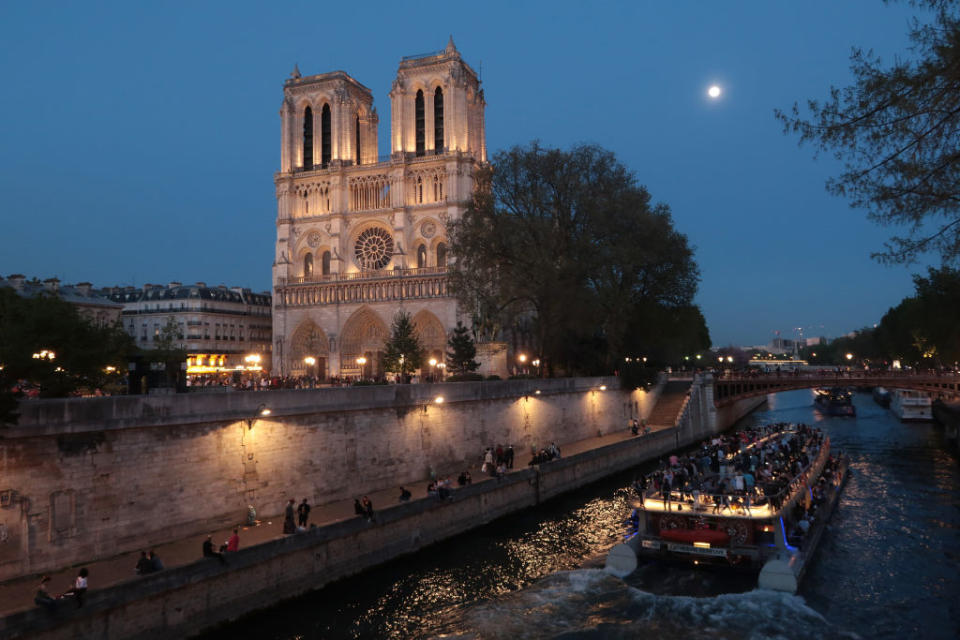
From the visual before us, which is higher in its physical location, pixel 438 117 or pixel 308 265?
pixel 438 117

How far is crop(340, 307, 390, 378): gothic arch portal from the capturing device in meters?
64.7

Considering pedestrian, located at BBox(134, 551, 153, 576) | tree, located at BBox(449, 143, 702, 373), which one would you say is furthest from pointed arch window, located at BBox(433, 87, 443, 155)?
pedestrian, located at BBox(134, 551, 153, 576)

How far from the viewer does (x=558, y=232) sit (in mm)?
39281

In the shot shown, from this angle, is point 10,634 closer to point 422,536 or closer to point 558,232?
point 422,536

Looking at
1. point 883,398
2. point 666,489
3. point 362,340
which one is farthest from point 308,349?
point 883,398

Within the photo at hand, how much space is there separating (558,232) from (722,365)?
294 ft

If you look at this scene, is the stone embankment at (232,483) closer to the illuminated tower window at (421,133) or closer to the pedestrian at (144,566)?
the pedestrian at (144,566)

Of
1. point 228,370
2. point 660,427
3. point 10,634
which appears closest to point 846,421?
point 660,427

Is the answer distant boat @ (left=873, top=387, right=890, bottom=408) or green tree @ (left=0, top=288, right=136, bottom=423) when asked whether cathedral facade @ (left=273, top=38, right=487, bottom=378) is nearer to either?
green tree @ (left=0, top=288, right=136, bottom=423)

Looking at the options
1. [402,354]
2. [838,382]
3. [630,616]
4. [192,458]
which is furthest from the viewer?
[402,354]

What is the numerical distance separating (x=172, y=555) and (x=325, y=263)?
54.6 metres

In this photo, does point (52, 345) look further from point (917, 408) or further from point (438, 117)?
point (917, 408)

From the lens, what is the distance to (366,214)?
66625 millimetres

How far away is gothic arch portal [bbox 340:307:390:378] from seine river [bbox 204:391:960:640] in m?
42.3
